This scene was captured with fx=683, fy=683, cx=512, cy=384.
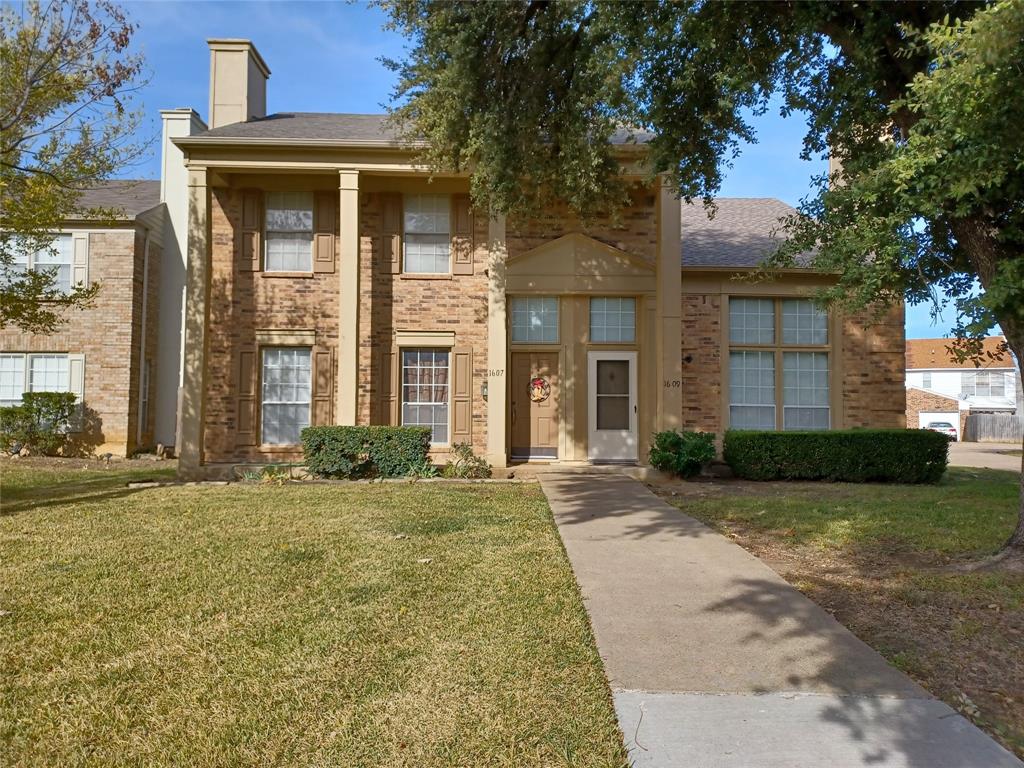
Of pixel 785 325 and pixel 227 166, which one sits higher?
pixel 227 166

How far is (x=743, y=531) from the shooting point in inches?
303

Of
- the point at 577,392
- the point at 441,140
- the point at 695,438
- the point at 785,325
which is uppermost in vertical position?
the point at 441,140

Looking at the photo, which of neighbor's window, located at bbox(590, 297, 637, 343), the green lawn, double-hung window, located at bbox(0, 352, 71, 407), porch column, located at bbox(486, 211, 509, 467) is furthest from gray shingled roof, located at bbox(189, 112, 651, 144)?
the green lawn

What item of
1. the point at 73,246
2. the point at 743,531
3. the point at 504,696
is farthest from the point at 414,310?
the point at 504,696

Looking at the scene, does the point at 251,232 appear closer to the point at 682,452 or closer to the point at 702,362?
the point at 682,452

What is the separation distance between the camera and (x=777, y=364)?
1388 cm

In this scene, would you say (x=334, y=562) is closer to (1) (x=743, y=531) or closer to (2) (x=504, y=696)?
(2) (x=504, y=696)

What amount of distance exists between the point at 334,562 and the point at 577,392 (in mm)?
8265

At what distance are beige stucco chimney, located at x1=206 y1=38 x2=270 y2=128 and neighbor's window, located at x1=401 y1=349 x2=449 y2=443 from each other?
6.50 metres

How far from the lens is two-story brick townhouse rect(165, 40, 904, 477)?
43.6 feet

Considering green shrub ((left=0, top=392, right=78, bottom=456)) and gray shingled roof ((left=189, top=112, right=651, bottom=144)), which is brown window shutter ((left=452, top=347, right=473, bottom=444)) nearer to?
gray shingled roof ((left=189, top=112, right=651, bottom=144))

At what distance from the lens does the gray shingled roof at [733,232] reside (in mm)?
14008

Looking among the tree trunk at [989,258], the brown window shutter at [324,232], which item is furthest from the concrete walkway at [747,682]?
the brown window shutter at [324,232]

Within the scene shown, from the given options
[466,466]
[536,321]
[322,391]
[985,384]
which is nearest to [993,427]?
[985,384]
